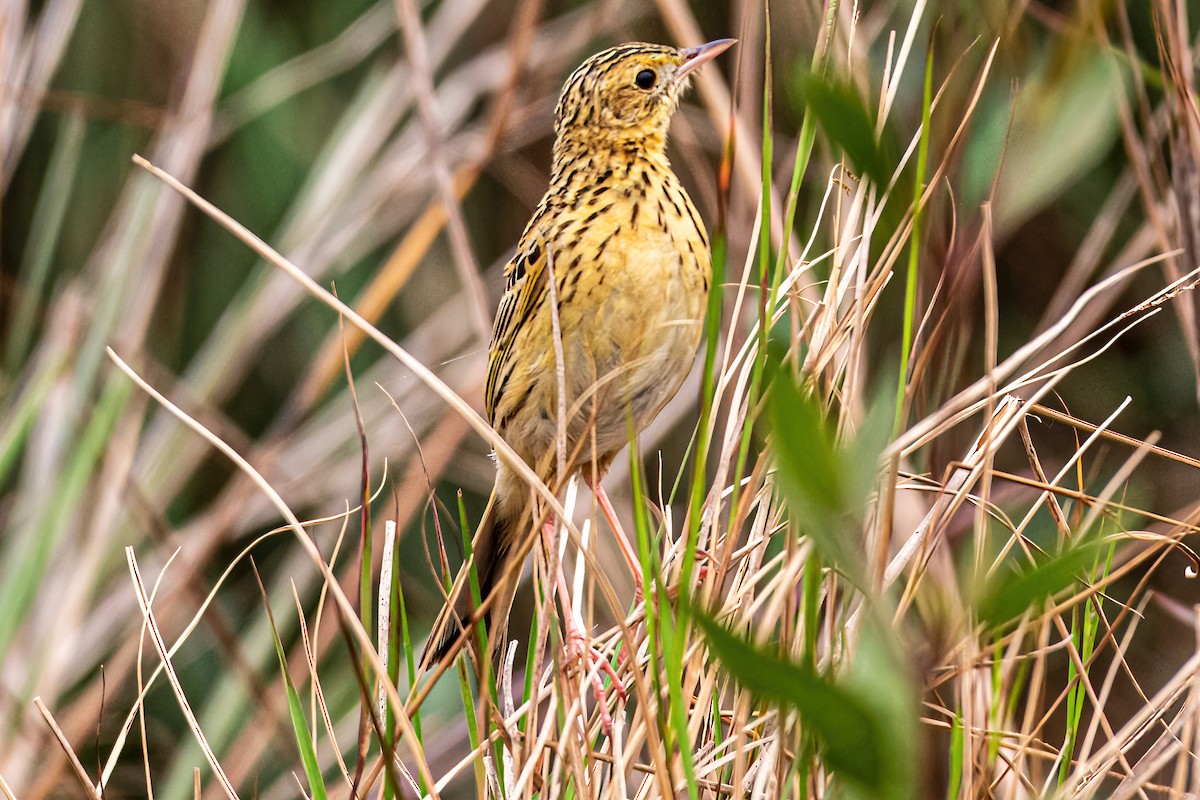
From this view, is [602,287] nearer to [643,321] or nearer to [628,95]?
[643,321]

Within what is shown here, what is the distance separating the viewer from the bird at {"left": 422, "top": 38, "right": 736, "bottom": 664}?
2.06 m

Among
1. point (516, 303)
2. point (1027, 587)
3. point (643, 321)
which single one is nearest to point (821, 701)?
point (1027, 587)

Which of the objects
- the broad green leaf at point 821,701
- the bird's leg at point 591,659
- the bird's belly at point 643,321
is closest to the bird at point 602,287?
the bird's belly at point 643,321

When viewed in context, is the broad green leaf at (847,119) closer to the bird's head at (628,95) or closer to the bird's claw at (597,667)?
the bird's claw at (597,667)

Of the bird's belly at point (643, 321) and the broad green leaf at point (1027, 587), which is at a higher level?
the broad green leaf at point (1027, 587)

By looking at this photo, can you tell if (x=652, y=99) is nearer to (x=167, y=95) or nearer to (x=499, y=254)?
(x=499, y=254)

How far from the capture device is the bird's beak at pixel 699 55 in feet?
7.33

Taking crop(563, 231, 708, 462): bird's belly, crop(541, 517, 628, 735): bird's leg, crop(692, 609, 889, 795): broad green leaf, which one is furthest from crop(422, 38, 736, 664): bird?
crop(692, 609, 889, 795): broad green leaf

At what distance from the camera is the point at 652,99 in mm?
2350

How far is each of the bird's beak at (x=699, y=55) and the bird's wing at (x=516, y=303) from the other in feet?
1.19

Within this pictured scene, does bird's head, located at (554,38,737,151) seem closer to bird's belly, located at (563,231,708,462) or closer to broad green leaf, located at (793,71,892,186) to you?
bird's belly, located at (563,231,708,462)

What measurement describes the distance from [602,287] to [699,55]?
492 mm

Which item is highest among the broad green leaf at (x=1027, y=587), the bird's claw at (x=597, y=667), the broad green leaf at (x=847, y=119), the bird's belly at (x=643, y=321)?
the broad green leaf at (x=847, y=119)

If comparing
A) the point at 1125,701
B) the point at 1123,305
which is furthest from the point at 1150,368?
the point at 1125,701
